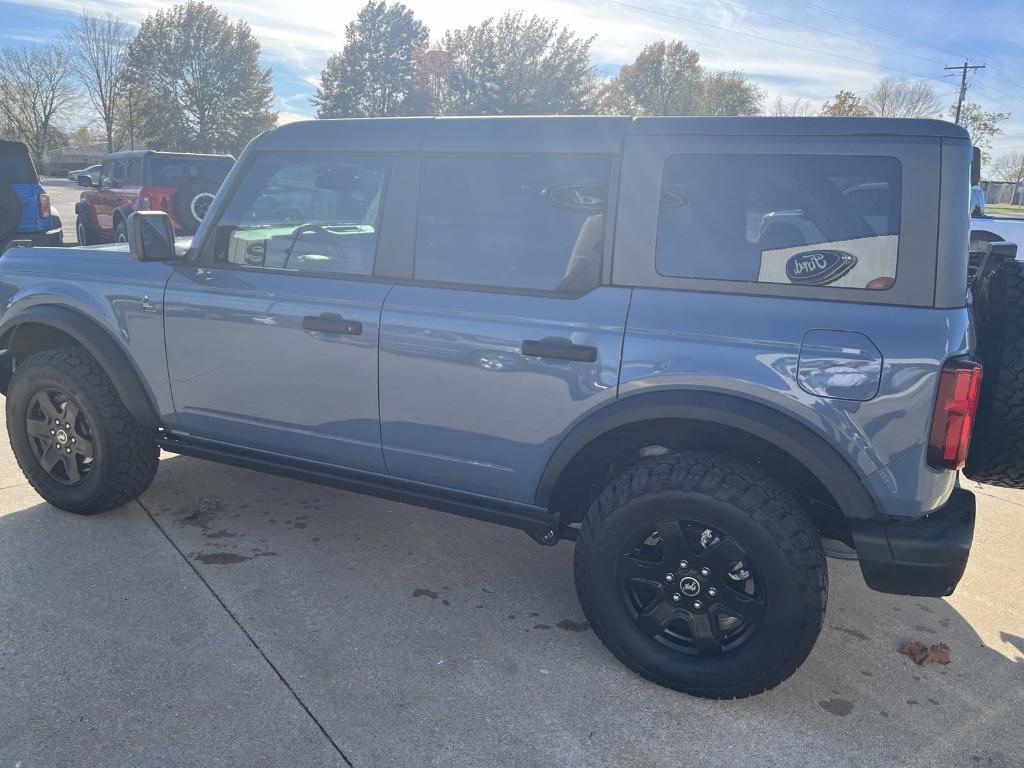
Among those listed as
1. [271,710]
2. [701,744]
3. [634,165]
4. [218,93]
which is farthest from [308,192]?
[218,93]

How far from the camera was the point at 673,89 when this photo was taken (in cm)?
5959

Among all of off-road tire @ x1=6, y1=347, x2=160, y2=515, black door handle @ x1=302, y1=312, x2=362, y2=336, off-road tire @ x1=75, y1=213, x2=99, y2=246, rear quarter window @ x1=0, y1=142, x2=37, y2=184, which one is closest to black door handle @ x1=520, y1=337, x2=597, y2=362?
black door handle @ x1=302, y1=312, x2=362, y2=336

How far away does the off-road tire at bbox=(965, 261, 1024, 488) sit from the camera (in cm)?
245

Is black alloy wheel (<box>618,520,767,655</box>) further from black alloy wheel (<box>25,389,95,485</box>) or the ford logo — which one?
black alloy wheel (<box>25,389,95,485</box>)

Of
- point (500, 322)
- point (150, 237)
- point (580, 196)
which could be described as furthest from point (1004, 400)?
point (150, 237)

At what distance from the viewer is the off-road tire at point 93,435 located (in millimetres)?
3582

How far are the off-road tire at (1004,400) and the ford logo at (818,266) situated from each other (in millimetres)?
634

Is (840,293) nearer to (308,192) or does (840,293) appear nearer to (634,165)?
(634,165)

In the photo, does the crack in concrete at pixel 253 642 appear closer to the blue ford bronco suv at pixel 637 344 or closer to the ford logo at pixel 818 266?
the blue ford bronco suv at pixel 637 344

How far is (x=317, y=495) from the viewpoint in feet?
13.9

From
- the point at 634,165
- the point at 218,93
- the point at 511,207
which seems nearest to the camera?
the point at 634,165

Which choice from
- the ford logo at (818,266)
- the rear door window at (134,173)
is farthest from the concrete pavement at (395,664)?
the rear door window at (134,173)

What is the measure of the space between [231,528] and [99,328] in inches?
45.0

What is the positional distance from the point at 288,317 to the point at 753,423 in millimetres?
1873
